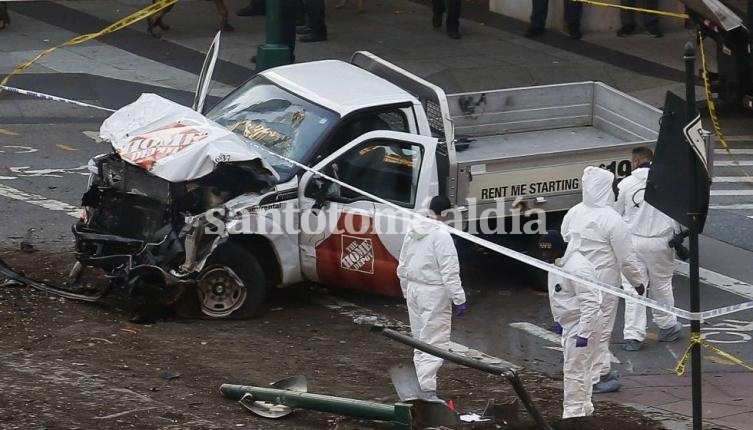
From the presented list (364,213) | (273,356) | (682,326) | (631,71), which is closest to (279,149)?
(364,213)

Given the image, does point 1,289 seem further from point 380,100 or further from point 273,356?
point 380,100

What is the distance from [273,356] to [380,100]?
276 centimetres

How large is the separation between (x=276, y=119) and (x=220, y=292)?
71.7 inches

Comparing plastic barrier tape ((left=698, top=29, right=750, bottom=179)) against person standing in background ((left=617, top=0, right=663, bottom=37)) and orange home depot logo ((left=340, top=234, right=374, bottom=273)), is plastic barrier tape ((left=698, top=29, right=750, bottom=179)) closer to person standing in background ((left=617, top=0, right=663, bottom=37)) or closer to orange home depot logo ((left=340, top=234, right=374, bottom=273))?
orange home depot logo ((left=340, top=234, right=374, bottom=273))

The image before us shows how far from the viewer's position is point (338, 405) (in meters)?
8.77

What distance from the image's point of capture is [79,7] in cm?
2366

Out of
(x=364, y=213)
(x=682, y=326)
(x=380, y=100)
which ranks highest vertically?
(x=380, y=100)

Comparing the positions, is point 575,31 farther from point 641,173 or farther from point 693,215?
point 693,215

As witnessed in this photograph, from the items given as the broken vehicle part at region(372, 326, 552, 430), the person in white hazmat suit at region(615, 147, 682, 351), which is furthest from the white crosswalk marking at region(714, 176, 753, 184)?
the broken vehicle part at region(372, 326, 552, 430)

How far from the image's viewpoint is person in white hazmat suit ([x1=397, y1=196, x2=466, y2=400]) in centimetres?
994

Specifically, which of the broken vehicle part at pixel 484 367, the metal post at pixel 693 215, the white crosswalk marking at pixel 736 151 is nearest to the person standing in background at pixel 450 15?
the white crosswalk marking at pixel 736 151

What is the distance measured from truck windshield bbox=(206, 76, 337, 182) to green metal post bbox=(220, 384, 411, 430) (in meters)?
3.08

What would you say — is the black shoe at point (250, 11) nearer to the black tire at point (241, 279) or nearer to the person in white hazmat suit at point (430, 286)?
the black tire at point (241, 279)

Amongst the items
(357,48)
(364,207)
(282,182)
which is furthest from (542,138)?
(357,48)
